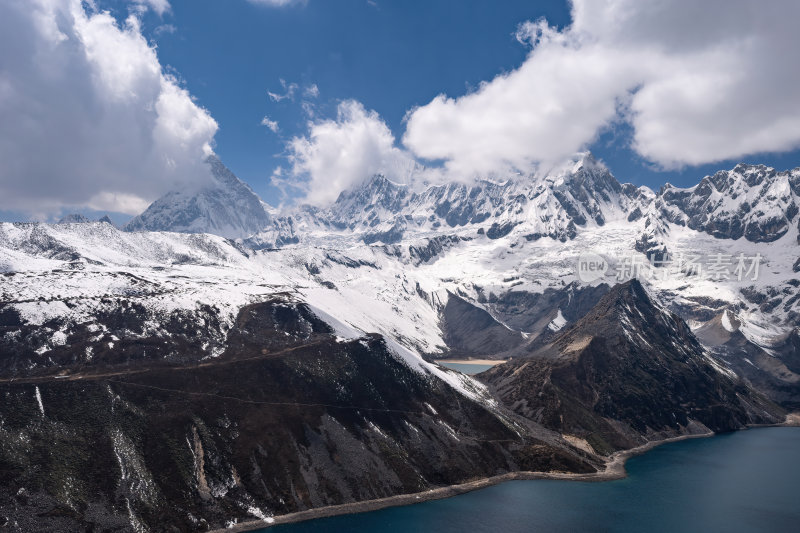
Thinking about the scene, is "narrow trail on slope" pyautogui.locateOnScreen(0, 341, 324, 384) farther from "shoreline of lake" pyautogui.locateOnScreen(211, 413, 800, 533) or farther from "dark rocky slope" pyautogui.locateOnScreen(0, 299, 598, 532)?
"shoreline of lake" pyautogui.locateOnScreen(211, 413, 800, 533)

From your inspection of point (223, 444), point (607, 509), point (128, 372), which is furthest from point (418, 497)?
point (128, 372)

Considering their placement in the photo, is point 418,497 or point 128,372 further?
point 128,372

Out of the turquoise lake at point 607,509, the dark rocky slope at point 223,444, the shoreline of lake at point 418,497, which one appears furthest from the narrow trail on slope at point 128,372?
the turquoise lake at point 607,509

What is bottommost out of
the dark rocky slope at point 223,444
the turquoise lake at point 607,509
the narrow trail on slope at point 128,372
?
the turquoise lake at point 607,509

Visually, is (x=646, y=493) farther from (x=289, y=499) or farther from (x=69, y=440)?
(x=69, y=440)

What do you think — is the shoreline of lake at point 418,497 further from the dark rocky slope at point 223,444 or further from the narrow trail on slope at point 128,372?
the narrow trail on slope at point 128,372

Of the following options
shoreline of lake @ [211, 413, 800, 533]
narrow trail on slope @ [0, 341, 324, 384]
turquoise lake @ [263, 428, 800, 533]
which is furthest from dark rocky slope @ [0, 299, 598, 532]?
turquoise lake @ [263, 428, 800, 533]

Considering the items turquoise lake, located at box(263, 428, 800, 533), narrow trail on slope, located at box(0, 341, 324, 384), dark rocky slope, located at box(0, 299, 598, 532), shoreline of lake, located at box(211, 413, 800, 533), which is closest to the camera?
dark rocky slope, located at box(0, 299, 598, 532)

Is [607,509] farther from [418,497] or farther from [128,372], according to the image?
[128,372]
